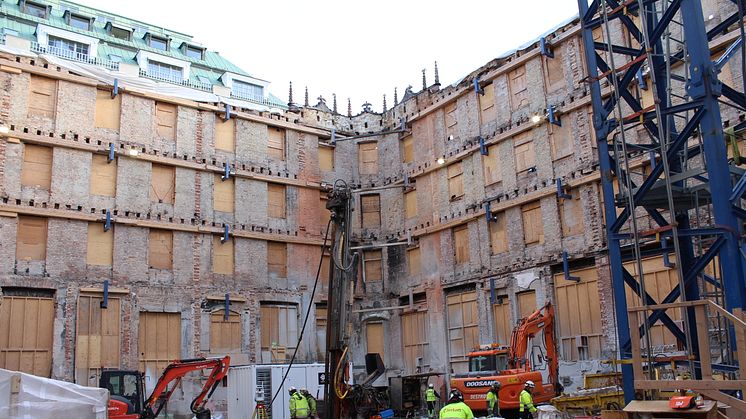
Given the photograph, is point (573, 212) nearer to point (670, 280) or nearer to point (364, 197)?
point (670, 280)

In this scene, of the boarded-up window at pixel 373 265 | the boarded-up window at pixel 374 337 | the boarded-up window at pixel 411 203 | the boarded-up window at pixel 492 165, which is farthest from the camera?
the boarded-up window at pixel 373 265

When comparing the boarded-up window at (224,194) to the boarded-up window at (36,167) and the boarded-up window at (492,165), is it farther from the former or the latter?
the boarded-up window at (492,165)

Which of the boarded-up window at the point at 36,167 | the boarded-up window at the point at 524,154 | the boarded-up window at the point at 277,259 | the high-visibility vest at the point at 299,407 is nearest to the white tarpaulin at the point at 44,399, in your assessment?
the high-visibility vest at the point at 299,407

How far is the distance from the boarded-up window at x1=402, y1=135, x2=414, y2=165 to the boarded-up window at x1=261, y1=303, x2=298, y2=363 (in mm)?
9415

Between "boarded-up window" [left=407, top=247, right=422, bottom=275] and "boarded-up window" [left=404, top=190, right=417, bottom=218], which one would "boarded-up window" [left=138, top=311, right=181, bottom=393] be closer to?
"boarded-up window" [left=407, top=247, right=422, bottom=275]

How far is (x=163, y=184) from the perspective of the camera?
32.9 meters

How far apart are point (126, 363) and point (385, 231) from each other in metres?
14.2

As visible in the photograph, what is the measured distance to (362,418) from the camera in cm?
2059

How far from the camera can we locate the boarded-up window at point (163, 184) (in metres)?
32.6

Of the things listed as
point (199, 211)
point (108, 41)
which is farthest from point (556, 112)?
point (108, 41)

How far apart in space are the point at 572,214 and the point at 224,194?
51.8ft

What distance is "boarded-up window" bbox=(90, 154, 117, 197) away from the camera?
31.1 meters

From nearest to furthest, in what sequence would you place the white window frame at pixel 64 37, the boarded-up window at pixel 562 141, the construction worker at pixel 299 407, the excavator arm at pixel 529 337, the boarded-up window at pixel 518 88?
1. the construction worker at pixel 299 407
2. the excavator arm at pixel 529 337
3. the boarded-up window at pixel 562 141
4. the boarded-up window at pixel 518 88
5. the white window frame at pixel 64 37

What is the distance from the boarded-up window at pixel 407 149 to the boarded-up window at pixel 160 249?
40.5ft
